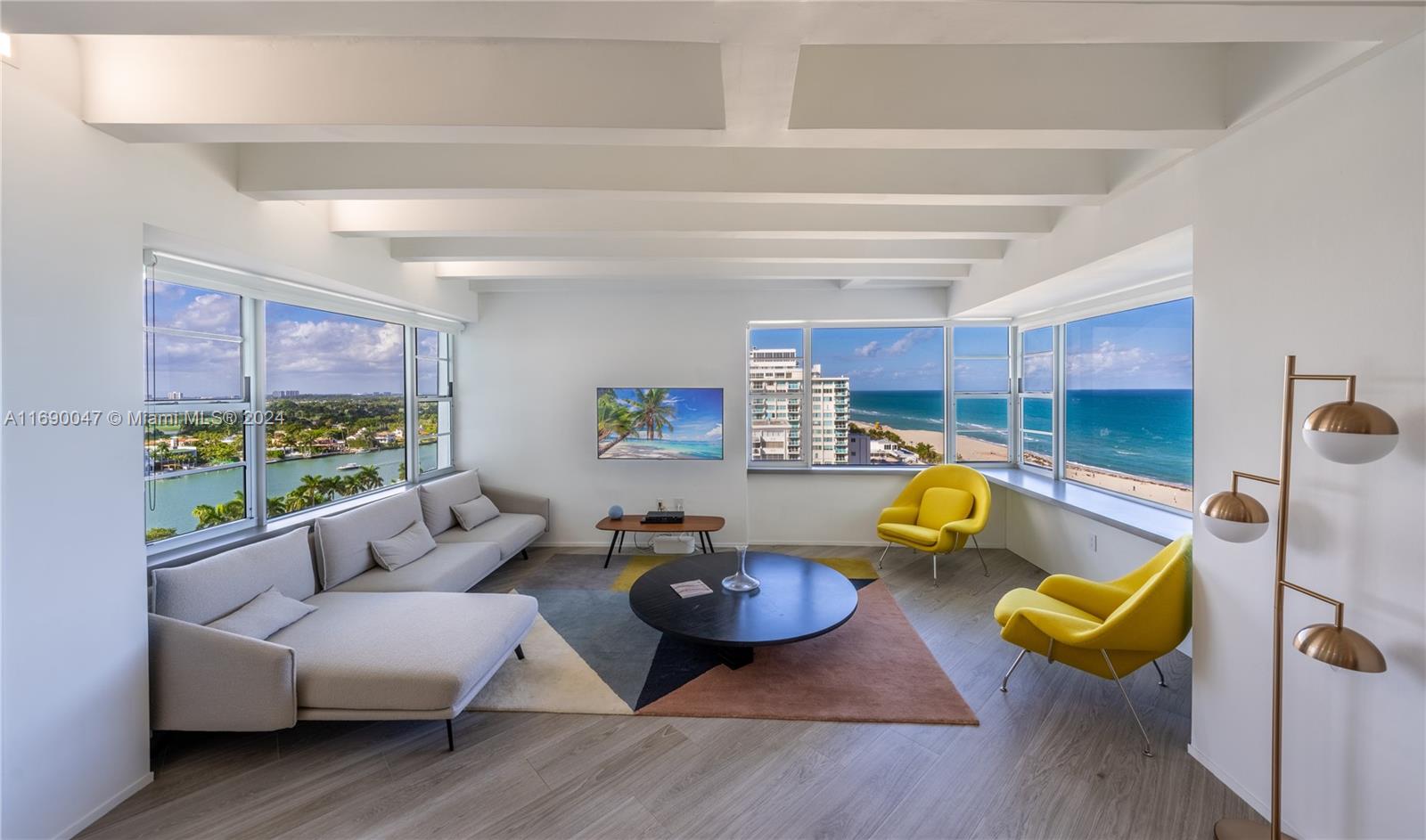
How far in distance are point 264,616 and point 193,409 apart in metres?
1.30

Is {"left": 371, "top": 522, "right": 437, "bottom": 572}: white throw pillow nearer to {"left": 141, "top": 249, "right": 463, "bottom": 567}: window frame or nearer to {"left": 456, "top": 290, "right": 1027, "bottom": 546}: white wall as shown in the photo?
{"left": 141, "top": 249, "right": 463, "bottom": 567}: window frame

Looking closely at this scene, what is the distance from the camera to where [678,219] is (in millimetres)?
2971

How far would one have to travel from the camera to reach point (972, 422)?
5.48 meters

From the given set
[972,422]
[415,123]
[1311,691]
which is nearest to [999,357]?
[972,422]

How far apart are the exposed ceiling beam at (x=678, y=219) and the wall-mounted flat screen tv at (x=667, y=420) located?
2.29 metres

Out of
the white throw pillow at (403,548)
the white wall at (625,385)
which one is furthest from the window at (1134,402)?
the white throw pillow at (403,548)

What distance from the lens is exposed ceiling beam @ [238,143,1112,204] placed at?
241 centimetres

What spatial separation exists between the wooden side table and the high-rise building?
108cm

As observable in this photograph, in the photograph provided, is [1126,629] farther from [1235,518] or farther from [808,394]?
[808,394]

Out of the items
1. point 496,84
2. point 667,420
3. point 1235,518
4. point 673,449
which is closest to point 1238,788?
point 1235,518

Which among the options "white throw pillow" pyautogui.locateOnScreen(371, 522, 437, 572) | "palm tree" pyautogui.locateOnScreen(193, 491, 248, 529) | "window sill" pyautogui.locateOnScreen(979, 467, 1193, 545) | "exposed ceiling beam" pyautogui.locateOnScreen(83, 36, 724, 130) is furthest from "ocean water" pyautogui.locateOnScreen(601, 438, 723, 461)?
"exposed ceiling beam" pyautogui.locateOnScreen(83, 36, 724, 130)

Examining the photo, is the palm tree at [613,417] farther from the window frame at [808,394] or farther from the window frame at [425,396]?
the window frame at [425,396]

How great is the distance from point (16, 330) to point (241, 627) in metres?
1.43

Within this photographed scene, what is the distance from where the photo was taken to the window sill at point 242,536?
8.37 feet
